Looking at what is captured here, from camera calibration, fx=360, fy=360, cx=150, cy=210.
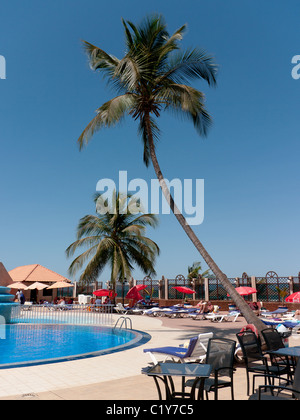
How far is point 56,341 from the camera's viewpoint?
14688 mm

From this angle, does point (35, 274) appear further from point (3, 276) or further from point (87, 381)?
point (87, 381)

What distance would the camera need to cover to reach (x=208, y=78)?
12508 millimetres

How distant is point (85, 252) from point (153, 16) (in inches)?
644

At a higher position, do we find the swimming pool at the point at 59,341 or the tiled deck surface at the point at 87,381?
the tiled deck surface at the point at 87,381

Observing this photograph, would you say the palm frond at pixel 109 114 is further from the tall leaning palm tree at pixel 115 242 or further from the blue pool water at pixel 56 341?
the tall leaning palm tree at pixel 115 242

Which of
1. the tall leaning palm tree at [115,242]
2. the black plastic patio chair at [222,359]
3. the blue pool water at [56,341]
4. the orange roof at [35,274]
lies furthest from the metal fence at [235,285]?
the black plastic patio chair at [222,359]

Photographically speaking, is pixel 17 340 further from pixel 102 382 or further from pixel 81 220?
pixel 81 220

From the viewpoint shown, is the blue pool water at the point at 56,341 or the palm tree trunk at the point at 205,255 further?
the blue pool water at the point at 56,341

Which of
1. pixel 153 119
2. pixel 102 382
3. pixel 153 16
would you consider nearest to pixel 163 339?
pixel 102 382

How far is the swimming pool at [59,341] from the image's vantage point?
36.5ft

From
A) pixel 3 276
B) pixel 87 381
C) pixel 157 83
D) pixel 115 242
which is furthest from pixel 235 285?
pixel 87 381

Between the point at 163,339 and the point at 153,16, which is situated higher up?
the point at 153,16

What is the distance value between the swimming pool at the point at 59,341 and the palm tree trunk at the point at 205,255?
374 centimetres
